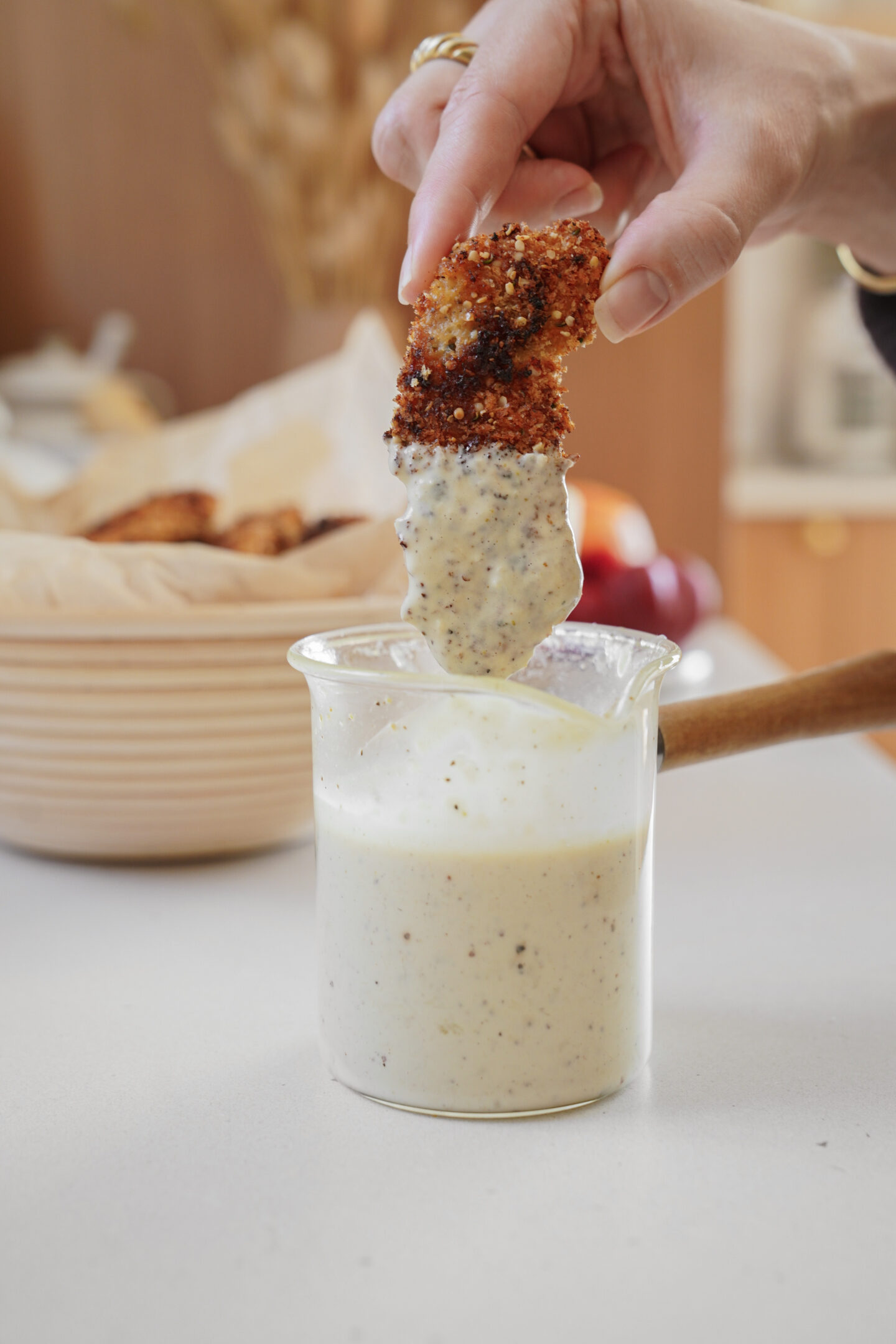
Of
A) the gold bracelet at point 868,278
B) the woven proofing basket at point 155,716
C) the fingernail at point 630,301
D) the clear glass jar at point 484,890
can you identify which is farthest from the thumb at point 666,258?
the gold bracelet at point 868,278

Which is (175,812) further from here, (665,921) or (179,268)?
(179,268)

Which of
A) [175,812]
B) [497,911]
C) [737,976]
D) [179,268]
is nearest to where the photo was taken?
[497,911]

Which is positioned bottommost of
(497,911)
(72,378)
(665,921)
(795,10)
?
(665,921)

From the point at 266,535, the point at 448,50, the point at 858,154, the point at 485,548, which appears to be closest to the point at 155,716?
the point at 266,535

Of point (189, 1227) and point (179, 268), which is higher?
point (179, 268)

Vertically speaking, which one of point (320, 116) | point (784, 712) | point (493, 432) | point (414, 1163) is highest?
point (320, 116)

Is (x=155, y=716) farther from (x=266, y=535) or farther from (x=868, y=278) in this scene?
(x=868, y=278)

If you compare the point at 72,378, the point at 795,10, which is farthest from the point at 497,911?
the point at 795,10

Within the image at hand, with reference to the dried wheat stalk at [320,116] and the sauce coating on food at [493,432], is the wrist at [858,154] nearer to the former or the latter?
the sauce coating on food at [493,432]
